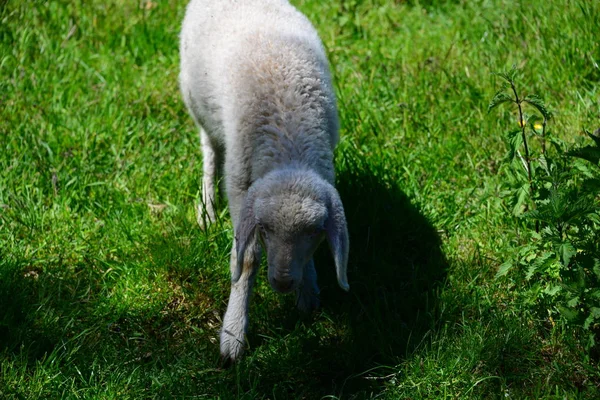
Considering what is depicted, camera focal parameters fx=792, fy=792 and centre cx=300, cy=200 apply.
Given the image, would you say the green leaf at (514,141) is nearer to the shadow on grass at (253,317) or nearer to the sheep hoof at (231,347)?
the shadow on grass at (253,317)

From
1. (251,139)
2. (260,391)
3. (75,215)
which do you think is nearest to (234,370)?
(260,391)

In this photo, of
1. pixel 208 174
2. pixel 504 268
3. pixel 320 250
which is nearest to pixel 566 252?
pixel 504 268

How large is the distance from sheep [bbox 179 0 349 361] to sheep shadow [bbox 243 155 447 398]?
18cm

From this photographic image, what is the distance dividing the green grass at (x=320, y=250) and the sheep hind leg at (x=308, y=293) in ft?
0.18

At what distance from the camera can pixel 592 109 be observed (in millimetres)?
4652

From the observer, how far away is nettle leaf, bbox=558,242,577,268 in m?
3.23

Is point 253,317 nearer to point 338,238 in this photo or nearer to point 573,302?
point 338,238

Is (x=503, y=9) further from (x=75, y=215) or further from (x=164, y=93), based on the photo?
(x=75, y=215)

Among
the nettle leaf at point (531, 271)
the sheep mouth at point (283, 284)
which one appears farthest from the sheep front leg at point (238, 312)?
the nettle leaf at point (531, 271)

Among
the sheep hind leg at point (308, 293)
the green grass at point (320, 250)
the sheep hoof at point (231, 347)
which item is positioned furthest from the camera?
the sheep hind leg at point (308, 293)

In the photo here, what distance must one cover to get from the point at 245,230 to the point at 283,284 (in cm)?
29

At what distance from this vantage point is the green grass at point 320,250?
3.50 m

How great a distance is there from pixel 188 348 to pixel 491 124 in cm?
229

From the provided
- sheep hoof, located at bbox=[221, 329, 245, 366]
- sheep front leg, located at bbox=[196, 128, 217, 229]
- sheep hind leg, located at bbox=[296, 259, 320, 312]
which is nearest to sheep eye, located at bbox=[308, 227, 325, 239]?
sheep hind leg, located at bbox=[296, 259, 320, 312]
